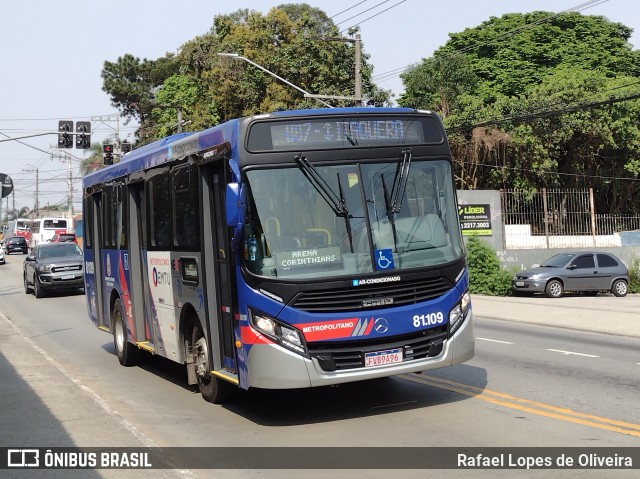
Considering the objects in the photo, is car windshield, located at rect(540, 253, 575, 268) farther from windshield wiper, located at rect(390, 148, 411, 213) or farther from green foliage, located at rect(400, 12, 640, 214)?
windshield wiper, located at rect(390, 148, 411, 213)

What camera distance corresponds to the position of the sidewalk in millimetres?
18497

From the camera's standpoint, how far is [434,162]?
363 inches

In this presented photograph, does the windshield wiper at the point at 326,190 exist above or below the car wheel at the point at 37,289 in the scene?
above

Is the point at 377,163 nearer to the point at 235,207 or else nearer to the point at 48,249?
the point at 235,207

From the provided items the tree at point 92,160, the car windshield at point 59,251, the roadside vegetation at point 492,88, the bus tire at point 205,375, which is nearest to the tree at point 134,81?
the roadside vegetation at point 492,88

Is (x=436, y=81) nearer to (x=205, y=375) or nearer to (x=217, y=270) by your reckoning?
(x=205, y=375)

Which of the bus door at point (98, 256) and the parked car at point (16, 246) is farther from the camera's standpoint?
the parked car at point (16, 246)

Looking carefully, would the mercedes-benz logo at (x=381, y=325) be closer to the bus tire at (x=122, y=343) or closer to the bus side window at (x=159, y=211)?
the bus side window at (x=159, y=211)

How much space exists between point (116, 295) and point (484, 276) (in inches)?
741

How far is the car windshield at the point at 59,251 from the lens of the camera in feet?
98.1

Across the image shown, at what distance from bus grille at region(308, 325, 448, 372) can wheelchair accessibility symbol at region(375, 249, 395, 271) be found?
713mm

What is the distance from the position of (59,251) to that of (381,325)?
2391cm

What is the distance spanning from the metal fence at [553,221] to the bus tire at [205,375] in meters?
23.6

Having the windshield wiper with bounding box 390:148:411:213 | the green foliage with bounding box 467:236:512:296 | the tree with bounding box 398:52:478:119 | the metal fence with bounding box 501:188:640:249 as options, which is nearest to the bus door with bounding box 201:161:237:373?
the windshield wiper with bounding box 390:148:411:213
